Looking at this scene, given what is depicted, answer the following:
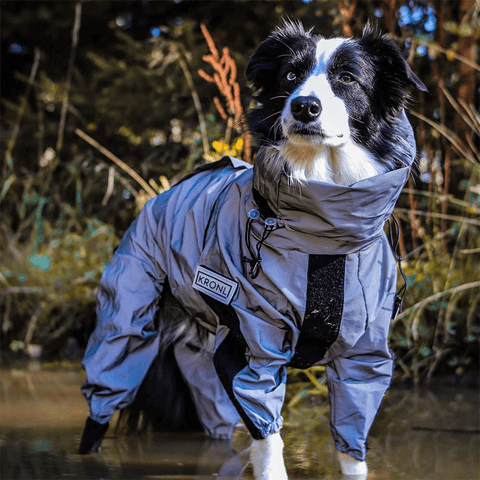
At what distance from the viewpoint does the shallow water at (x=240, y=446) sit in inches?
102

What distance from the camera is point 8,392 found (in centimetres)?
393

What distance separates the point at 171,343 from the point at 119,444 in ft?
1.50

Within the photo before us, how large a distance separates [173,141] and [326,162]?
404 centimetres

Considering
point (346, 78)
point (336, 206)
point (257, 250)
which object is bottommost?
point (257, 250)

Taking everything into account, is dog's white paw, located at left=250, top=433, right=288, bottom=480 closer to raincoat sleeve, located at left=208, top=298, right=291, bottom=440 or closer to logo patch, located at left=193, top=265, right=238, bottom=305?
raincoat sleeve, located at left=208, top=298, right=291, bottom=440

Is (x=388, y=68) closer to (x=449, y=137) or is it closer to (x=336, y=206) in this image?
(x=336, y=206)

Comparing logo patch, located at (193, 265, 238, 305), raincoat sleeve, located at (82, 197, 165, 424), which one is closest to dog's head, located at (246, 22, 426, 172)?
logo patch, located at (193, 265, 238, 305)

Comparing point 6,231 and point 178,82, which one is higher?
point 178,82

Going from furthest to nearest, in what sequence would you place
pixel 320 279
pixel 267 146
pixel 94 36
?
1. pixel 94 36
2. pixel 267 146
3. pixel 320 279

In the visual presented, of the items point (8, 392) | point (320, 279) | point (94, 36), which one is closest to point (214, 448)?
point (320, 279)

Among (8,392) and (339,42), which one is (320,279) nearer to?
(339,42)

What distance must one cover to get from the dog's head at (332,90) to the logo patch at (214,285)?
0.49 meters

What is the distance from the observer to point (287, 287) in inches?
91.2

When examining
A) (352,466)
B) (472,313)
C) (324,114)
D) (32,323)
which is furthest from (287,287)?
(32,323)
